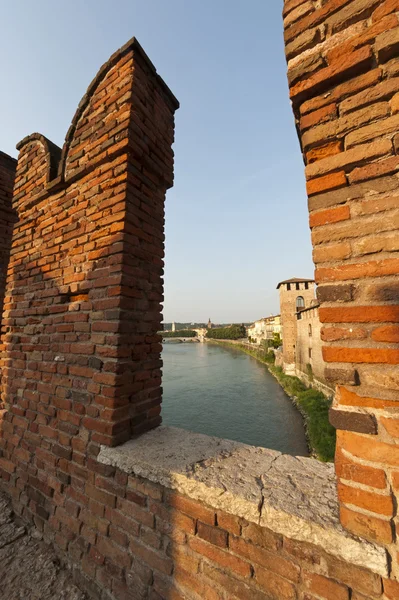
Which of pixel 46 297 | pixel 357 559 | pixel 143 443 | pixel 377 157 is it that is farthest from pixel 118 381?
pixel 377 157

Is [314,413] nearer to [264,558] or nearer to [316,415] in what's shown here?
[316,415]

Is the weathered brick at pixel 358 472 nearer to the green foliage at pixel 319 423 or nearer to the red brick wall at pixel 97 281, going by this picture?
the red brick wall at pixel 97 281

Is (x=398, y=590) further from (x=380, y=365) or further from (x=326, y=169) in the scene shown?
(x=326, y=169)

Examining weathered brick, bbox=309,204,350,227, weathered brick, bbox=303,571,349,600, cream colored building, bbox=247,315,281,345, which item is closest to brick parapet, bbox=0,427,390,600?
weathered brick, bbox=303,571,349,600

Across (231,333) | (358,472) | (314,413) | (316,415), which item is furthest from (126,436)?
(231,333)

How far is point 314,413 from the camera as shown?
1705cm

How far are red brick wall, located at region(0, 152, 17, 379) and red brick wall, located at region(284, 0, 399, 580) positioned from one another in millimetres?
4559

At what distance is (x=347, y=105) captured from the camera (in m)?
1.35

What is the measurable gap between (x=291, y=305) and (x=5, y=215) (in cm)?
2919

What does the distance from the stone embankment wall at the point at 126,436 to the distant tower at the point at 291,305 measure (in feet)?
92.8

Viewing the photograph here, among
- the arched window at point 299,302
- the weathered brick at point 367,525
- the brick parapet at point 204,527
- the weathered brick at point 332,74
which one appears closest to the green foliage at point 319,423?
the arched window at point 299,302

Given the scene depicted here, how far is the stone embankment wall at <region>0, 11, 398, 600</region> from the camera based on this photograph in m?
1.26

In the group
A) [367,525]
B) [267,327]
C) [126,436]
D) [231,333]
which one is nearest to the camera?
[367,525]

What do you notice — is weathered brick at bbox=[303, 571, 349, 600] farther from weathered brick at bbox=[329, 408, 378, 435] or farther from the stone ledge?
weathered brick at bbox=[329, 408, 378, 435]
